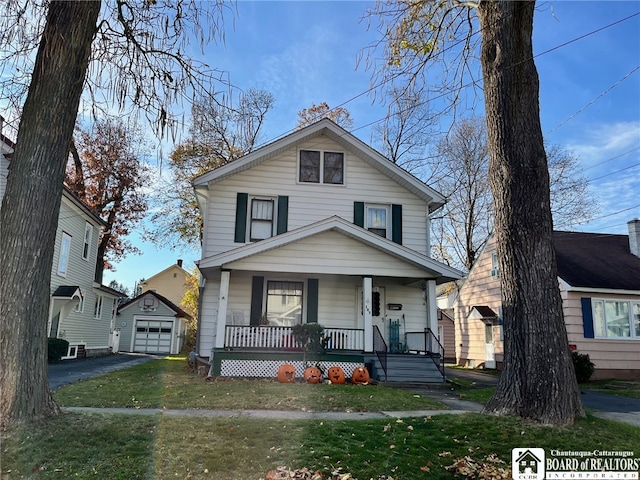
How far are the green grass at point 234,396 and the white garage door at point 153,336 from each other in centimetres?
2056

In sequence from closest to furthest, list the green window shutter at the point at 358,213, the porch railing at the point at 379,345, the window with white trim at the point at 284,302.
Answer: the porch railing at the point at 379,345
the window with white trim at the point at 284,302
the green window shutter at the point at 358,213

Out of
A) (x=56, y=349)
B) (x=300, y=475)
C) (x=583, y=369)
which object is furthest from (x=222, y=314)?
(x=583, y=369)

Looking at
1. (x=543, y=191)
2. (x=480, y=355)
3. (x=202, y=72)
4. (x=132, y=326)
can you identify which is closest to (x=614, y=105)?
(x=543, y=191)

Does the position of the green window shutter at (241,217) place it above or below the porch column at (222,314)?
above

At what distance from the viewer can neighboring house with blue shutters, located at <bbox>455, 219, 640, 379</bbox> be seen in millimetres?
15242

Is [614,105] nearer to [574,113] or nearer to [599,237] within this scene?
[574,113]

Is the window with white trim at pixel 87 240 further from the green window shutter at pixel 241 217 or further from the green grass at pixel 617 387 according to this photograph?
the green grass at pixel 617 387

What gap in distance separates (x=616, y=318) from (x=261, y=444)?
1518cm

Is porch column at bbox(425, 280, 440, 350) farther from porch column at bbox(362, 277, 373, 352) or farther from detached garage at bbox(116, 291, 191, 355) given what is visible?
detached garage at bbox(116, 291, 191, 355)

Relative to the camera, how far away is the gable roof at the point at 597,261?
15719mm

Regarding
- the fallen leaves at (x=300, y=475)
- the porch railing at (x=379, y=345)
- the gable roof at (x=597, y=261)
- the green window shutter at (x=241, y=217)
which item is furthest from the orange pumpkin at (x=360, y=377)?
the gable roof at (x=597, y=261)

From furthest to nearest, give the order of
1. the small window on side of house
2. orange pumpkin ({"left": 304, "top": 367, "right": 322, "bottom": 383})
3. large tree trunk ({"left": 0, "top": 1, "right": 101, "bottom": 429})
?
the small window on side of house < orange pumpkin ({"left": 304, "top": 367, "right": 322, "bottom": 383}) < large tree trunk ({"left": 0, "top": 1, "right": 101, "bottom": 429})

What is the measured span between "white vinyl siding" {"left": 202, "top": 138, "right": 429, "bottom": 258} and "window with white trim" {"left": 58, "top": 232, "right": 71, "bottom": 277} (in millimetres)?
8029

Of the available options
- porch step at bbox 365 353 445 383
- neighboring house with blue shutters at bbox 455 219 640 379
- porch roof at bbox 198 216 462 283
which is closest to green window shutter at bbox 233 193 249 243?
porch roof at bbox 198 216 462 283
